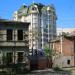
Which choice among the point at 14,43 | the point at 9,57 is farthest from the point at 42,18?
the point at 9,57

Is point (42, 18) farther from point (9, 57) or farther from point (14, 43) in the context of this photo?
point (9, 57)

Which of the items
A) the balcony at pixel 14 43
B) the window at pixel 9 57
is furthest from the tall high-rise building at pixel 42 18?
the window at pixel 9 57

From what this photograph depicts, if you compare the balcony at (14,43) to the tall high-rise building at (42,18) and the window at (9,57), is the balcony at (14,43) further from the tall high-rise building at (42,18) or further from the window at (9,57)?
Result: the tall high-rise building at (42,18)

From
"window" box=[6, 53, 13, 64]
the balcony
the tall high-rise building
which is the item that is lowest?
"window" box=[6, 53, 13, 64]

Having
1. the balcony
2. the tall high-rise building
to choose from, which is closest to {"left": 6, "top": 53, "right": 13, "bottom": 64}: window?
the balcony

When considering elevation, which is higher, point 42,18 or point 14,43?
point 42,18

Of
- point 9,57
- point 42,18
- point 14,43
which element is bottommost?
point 9,57

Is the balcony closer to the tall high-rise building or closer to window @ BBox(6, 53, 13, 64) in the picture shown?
window @ BBox(6, 53, 13, 64)

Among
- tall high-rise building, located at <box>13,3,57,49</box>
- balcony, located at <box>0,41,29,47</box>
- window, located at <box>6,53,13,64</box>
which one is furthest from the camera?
tall high-rise building, located at <box>13,3,57,49</box>

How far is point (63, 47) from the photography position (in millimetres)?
54438

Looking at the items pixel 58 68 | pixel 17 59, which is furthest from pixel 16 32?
pixel 58 68

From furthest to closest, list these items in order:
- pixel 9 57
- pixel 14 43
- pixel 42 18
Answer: pixel 42 18 < pixel 14 43 < pixel 9 57

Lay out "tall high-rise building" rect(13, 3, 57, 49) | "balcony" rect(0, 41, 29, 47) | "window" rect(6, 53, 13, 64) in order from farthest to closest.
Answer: "tall high-rise building" rect(13, 3, 57, 49) → "balcony" rect(0, 41, 29, 47) → "window" rect(6, 53, 13, 64)

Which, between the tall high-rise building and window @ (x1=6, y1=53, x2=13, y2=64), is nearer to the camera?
window @ (x1=6, y1=53, x2=13, y2=64)
